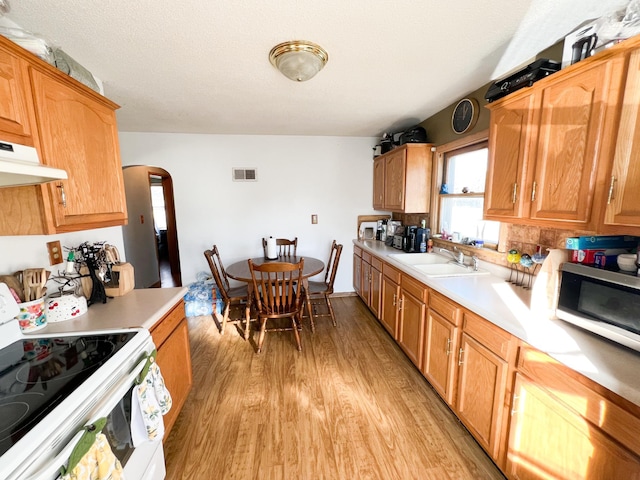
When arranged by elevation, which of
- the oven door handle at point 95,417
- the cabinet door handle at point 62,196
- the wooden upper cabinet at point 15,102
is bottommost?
the oven door handle at point 95,417

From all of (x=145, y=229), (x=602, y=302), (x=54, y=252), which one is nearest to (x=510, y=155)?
(x=602, y=302)

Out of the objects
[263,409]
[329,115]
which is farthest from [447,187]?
[263,409]

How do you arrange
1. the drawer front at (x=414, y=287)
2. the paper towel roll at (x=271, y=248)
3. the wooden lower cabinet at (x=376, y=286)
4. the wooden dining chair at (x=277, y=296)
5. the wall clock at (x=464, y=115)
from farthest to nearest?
the paper towel roll at (x=271, y=248) → the wooden lower cabinet at (x=376, y=286) → the wooden dining chair at (x=277, y=296) → the wall clock at (x=464, y=115) → the drawer front at (x=414, y=287)

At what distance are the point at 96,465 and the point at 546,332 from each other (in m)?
1.74

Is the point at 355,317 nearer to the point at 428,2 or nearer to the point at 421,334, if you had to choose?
the point at 421,334

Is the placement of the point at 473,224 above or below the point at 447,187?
below

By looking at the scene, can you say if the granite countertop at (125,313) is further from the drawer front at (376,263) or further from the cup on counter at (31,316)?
the drawer front at (376,263)

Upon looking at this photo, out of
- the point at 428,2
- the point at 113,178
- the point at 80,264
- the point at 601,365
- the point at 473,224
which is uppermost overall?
the point at 428,2

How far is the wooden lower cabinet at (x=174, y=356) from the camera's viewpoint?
148 centimetres

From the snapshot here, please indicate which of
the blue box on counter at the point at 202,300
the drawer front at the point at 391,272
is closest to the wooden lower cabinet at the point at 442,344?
the drawer front at the point at 391,272

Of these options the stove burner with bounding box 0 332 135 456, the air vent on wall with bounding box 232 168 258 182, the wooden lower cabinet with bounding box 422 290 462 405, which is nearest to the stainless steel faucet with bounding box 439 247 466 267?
the wooden lower cabinet with bounding box 422 290 462 405

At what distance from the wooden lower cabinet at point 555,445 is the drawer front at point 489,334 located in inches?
4.9

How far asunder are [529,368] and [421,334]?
2.90 ft

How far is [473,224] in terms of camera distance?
238cm
